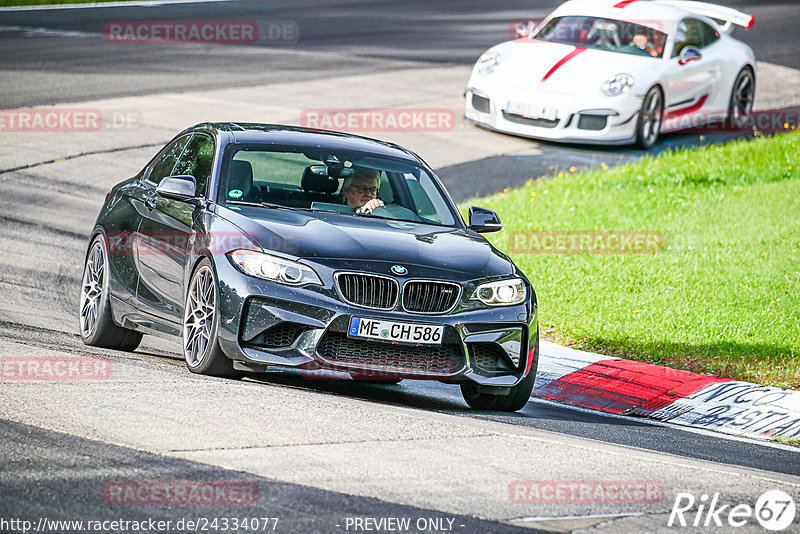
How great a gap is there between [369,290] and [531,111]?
36.5ft

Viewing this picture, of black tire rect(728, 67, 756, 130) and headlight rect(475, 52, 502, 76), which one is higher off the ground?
headlight rect(475, 52, 502, 76)

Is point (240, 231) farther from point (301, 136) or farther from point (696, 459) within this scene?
point (696, 459)

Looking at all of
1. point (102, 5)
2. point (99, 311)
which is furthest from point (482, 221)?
point (102, 5)

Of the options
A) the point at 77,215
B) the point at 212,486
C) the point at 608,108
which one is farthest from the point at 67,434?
the point at 608,108

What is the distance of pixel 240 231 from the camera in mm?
7996

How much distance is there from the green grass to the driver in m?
2.70

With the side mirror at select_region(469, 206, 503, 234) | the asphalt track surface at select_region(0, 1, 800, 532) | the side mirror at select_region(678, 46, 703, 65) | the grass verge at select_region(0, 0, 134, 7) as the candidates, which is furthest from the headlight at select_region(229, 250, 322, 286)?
the grass verge at select_region(0, 0, 134, 7)

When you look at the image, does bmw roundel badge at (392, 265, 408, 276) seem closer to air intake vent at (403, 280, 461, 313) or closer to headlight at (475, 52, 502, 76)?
air intake vent at (403, 280, 461, 313)

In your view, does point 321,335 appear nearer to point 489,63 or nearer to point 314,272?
point 314,272

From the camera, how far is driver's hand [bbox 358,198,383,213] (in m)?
8.96

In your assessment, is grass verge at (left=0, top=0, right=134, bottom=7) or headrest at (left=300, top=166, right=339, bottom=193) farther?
grass verge at (left=0, top=0, right=134, bottom=7)

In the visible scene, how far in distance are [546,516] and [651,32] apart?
14.9 meters

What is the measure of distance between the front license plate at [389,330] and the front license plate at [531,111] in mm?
11066

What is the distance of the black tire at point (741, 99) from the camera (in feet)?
67.7
